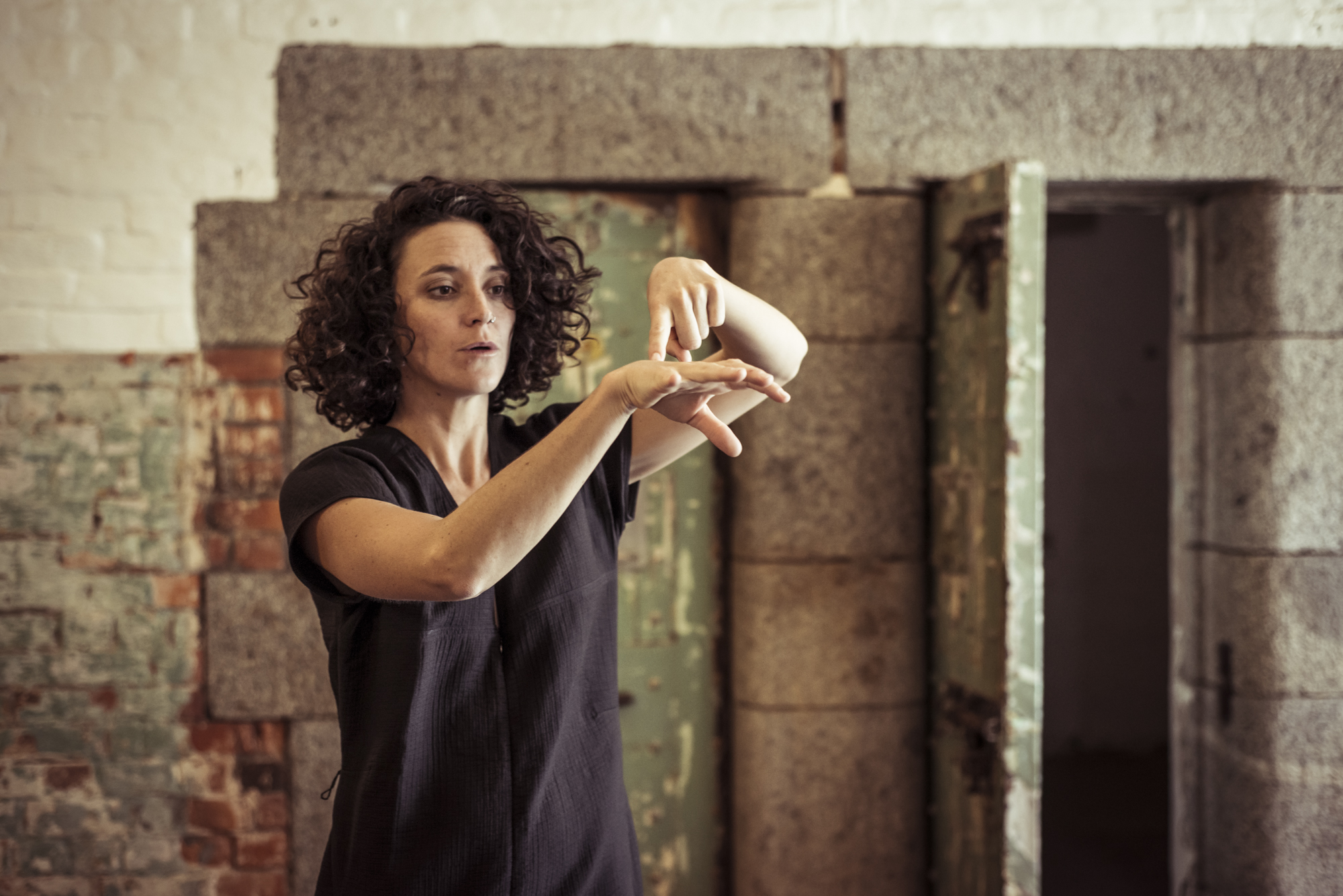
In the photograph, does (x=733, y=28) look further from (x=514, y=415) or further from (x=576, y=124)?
(x=514, y=415)

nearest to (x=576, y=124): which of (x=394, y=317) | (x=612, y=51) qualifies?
(x=612, y=51)

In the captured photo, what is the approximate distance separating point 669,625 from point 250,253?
1.48 meters

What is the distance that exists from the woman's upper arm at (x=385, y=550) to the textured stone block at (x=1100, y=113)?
1.66 m

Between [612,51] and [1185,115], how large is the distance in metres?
1.52

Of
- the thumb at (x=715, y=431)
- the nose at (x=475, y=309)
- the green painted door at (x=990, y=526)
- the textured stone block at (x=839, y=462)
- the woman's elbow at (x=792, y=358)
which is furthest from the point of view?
the textured stone block at (x=839, y=462)

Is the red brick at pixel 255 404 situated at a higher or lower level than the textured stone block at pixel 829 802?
higher

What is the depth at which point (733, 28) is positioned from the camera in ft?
7.47

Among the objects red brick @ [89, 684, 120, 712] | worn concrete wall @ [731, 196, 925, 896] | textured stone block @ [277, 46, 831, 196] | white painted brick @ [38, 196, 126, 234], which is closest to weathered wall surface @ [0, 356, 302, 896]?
red brick @ [89, 684, 120, 712]

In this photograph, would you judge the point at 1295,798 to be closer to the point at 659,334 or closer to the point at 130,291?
the point at 659,334

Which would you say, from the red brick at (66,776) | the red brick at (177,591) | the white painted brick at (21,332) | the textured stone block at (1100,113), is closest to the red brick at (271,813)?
the red brick at (66,776)

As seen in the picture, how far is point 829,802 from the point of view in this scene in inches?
92.1

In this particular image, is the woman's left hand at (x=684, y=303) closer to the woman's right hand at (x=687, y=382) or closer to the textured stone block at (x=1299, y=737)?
the woman's right hand at (x=687, y=382)

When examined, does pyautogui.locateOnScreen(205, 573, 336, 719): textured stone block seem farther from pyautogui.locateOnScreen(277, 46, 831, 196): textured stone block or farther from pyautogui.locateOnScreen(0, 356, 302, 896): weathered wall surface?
pyautogui.locateOnScreen(277, 46, 831, 196): textured stone block

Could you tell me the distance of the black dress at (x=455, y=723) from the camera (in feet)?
3.97
